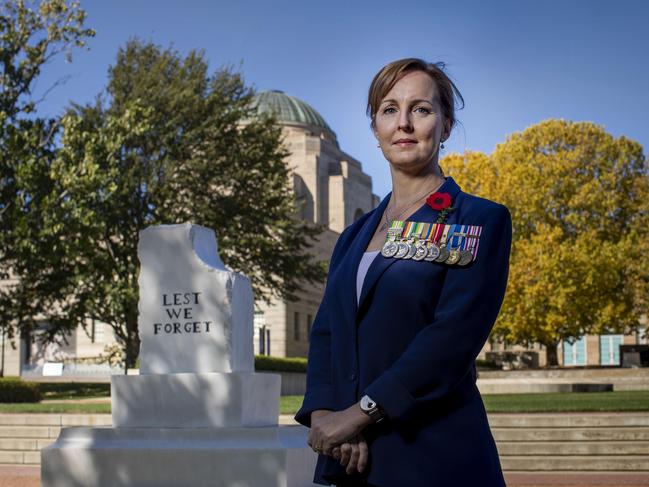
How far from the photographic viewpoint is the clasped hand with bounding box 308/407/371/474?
2777mm

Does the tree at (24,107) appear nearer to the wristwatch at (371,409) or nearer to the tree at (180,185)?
the tree at (180,185)

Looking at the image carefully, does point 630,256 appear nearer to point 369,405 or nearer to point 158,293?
point 158,293

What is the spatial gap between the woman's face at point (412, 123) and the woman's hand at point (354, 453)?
937 millimetres

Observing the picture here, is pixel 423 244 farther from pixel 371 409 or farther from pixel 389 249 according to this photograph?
pixel 371 409

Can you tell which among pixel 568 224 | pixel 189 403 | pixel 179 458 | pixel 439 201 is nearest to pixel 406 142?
pixel 439 201

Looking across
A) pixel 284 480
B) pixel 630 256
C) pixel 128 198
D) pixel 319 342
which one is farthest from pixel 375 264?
pixel 630 256

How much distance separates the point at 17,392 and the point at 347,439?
27.7 metres

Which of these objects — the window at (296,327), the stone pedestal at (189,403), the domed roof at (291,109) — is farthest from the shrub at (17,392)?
the domed roof at (291,109)

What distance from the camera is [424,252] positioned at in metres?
2.87

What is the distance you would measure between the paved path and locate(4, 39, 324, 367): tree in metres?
20.8

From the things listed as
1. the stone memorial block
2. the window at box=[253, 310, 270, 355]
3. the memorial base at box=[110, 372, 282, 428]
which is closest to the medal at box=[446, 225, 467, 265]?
the memorial base at box=[110, 372, 282, 428]

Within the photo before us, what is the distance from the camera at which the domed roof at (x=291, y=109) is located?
88.2m

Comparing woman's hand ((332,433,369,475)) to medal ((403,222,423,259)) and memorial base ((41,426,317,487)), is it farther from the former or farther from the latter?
memorial base ((41,426,317,487))

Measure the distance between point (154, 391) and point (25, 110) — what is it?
19.1 m
